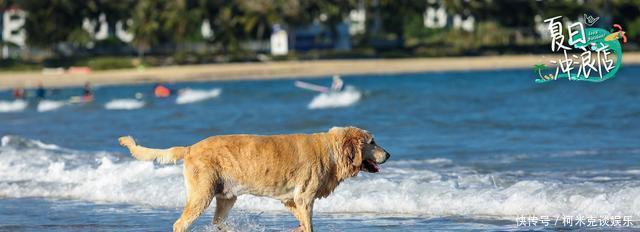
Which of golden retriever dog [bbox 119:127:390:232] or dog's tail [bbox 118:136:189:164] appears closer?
golden retriever dog [bbox 119:127:390:232]

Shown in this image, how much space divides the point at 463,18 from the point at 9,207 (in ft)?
275

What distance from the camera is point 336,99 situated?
41688 millimetres

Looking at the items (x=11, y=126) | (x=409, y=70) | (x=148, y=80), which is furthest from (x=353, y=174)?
(x=409, y=70)

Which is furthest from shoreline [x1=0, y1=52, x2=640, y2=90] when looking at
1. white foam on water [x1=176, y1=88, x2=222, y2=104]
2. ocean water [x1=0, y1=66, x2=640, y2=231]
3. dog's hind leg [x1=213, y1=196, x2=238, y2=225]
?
dog's hind leg [x1=213, y1=196, x2=238, y2=225]

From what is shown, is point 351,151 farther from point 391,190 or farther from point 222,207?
point 391,190

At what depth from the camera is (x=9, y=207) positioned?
14125 mm

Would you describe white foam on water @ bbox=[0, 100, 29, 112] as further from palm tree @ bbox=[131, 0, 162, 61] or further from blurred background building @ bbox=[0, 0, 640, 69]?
palm tree @ bbox=[131, 0, 162, 61]

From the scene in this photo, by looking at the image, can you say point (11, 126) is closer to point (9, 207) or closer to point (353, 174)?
point (9, 207)

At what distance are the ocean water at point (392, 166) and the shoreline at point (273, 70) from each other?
25.7 meters

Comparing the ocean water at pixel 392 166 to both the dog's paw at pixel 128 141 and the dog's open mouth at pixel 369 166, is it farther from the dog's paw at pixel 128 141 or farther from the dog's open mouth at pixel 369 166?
the dog's open mouth at pixel 369 166

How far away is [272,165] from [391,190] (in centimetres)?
419

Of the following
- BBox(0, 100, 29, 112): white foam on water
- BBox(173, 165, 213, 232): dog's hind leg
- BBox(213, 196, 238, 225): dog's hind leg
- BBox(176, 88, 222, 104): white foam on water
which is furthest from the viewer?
BBox(176, 88, 222, 104): white foam on water

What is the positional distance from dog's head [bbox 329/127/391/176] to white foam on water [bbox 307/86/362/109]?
93.7ft

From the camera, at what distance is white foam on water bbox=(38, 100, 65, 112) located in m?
42.9
